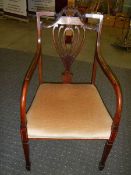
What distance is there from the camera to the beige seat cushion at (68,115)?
114 centimetres

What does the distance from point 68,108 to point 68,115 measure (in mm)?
60

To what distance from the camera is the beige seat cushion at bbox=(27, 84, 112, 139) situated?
114cm

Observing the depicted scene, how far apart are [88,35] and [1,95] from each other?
2.17 metres

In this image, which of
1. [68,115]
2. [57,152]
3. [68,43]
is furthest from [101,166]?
[68,43]

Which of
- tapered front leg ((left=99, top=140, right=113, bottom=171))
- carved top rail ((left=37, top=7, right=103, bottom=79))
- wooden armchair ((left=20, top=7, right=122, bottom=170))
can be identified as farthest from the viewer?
carved top rail ((left=37, top=7, right=103, bottom=79))

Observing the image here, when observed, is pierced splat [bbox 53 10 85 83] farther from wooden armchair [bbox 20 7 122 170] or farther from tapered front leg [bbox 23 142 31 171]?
tapered front leg [bbox 23 142 31 171]

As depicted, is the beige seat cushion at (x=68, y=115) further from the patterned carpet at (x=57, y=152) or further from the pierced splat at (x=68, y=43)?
the patterned carpet at (x=57, y=152)

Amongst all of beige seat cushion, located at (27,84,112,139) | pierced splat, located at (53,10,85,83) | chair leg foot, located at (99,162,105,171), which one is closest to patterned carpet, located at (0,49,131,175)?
chair leg foot, located at (99,162,105,171)

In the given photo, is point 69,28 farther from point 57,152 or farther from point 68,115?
point 57,152

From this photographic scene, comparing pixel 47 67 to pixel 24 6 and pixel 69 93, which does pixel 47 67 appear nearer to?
pixel 69 93

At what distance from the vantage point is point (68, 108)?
1.27 meters

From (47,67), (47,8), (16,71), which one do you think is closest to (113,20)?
(47,8)

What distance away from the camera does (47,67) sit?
265 centimetres

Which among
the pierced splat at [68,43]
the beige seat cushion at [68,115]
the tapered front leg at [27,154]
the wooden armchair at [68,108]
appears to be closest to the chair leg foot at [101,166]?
the wooden armchair at [68,108]
